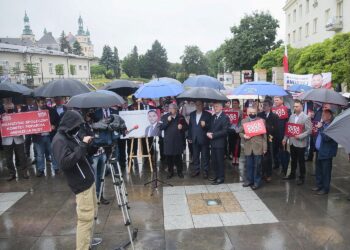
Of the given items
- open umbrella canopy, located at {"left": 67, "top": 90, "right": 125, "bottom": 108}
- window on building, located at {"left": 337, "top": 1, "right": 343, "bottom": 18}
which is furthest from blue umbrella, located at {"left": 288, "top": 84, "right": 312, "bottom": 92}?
window on building, located at {"left": 337, "top": 1, "right": 343, "bottom": 18}

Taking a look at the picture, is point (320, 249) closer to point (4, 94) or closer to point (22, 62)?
point (4, 94)

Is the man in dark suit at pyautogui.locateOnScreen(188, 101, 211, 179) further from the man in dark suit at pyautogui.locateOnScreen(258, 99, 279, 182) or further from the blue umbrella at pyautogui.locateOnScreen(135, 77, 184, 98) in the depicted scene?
the man in dark suit at pyautogui.locateOnScreen(258, 99, 279, 182)

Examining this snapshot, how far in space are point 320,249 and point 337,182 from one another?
3371 mm

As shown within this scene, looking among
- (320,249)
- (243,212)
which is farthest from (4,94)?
(320,249)

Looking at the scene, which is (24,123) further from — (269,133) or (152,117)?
(269,133)

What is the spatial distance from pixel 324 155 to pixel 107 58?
108037 mm

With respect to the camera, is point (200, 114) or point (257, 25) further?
point (257, 25)

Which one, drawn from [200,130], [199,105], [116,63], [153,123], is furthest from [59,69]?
[200,130]

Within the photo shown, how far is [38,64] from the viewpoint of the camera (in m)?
67.7

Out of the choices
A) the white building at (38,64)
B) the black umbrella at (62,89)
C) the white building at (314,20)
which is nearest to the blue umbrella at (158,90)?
the black umbrella at (62,89)

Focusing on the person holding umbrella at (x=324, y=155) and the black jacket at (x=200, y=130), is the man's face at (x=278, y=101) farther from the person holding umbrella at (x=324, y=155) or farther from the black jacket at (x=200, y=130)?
the black jacket at (x=200, y=130)

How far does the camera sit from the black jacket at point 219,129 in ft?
24.4

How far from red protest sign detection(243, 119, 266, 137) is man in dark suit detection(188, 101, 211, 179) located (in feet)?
3.46

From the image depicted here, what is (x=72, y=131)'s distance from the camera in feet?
13.7
